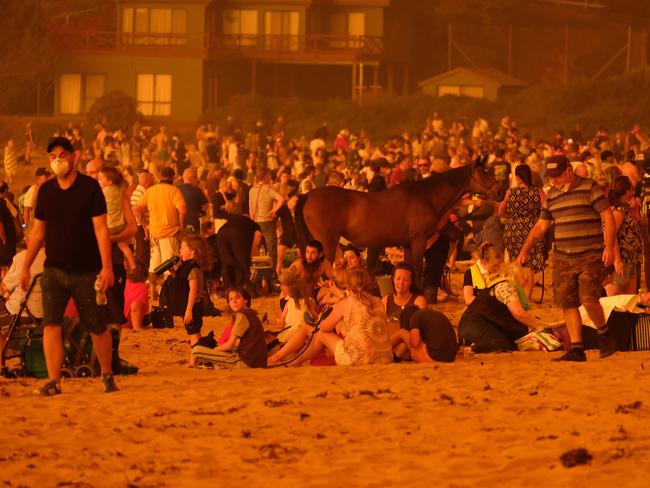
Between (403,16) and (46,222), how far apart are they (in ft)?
212

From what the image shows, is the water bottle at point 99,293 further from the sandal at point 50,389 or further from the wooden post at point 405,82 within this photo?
the wooden post at point 405,82

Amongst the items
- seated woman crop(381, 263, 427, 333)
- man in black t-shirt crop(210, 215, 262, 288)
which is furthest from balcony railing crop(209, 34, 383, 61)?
seated woman crop(381, 263, 427, 333)

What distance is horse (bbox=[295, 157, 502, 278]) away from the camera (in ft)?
64.0

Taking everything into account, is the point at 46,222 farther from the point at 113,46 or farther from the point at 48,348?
the point at 113,46

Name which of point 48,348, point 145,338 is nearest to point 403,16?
point 145,338

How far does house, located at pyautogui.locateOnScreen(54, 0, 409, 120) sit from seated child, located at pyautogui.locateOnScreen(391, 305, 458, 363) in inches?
2235

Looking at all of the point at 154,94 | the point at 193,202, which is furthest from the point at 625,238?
the point at 154,94

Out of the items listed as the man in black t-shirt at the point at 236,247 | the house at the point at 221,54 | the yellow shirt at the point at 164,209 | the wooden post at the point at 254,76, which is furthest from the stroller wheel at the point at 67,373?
the wooden post at the point at 254,76

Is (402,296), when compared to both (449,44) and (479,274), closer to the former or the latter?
(479,274)

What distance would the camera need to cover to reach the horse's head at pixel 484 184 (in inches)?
770

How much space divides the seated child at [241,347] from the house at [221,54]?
5671 cm

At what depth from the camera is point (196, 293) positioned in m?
15.6

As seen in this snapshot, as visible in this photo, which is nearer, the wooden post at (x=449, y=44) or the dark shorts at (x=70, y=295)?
the dark shorts at (x=70, y=295)

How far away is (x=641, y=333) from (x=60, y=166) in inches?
212
